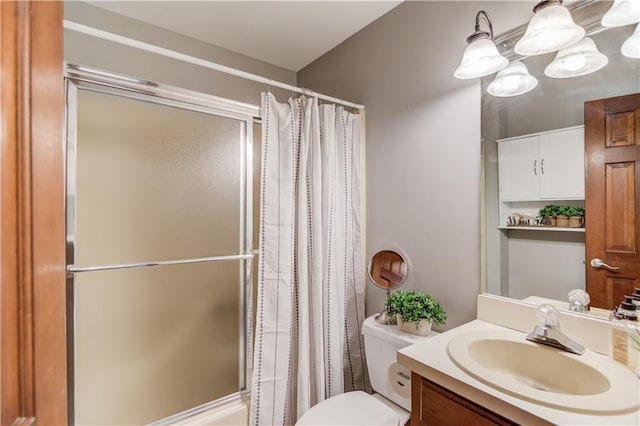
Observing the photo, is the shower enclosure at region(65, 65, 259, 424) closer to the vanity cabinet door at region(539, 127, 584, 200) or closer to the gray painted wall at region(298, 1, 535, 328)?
the gray painted wall at region(298, 1, 535, 328)

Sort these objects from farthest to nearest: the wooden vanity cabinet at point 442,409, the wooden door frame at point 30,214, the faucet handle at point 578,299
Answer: the faucet handle at point 578,299
the wooden vanity cabinet at point 442,409
the wooden door frame at point 30,214

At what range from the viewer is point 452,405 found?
83 cm

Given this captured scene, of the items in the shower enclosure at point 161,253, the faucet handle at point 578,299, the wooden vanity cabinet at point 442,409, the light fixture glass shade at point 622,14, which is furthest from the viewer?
the shower enclosure at point 161,253

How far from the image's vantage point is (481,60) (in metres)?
1.17

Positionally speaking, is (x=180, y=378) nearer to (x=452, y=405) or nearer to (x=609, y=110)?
(x=452, y=405)

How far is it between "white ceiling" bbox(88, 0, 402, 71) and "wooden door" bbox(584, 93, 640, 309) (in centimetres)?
117

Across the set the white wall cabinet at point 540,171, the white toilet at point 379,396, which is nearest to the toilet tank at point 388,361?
the white toilet at point 379,396

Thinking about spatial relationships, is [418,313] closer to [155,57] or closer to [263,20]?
[263,20]

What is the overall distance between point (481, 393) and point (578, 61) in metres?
1.12

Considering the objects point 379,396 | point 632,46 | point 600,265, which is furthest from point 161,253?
point 632,46

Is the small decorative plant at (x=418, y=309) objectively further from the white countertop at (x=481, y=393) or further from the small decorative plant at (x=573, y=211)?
the small decorative plant at (x=573, y=211)

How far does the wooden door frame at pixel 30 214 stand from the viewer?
15.3 inches

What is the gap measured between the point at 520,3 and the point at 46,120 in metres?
1.55

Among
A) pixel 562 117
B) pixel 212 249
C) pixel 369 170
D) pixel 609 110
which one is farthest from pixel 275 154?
pixel 609 110
